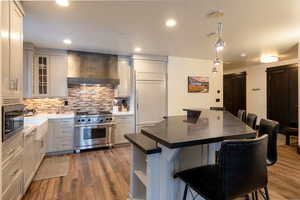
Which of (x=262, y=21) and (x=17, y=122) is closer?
(x=17, y=122)

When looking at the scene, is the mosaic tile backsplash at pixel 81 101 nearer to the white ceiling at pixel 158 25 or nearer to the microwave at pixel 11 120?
the white ceiling at pixel 158 25

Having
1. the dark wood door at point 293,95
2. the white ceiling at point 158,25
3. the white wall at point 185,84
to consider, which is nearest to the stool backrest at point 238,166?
the white ceiling at point 158,25

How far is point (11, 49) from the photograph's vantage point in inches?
73.7

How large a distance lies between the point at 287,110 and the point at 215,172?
5.78m

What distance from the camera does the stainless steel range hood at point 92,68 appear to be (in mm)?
4297

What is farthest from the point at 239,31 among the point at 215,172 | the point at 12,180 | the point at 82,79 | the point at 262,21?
the point at 12,180

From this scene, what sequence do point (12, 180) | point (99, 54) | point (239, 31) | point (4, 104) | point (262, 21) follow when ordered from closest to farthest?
point (4, 104) → point (12, 180) → point (262, 21) → point (239, 31) → point (99, 54)

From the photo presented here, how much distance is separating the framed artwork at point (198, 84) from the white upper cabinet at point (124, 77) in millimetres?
1857

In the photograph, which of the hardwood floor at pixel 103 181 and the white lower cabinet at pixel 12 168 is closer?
the white lower cabinet at pixel 12 168

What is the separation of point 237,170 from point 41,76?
4.42m

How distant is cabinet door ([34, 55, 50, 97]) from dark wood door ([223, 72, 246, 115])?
722 centimetres

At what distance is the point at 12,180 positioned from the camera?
188 cm

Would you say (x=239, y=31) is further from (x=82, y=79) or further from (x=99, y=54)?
(x=82, y=79)

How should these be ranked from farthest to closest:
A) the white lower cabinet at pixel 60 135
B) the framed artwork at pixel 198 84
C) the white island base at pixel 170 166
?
the framed artwork at pixel 198 84 → the white lower cabinet at pixel 60 135 → the white island base at pixel 170 166
